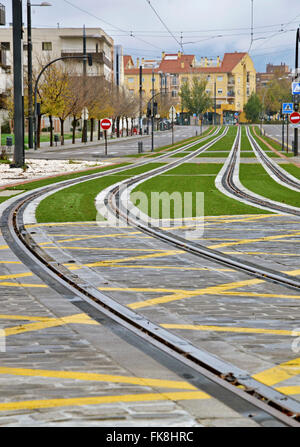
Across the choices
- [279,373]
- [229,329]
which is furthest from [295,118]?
[279,373]

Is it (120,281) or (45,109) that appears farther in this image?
(45,109)

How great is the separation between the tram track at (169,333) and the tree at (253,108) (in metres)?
170

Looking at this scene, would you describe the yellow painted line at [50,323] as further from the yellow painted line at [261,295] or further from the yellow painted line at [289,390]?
the yellow painted line at [289,390]

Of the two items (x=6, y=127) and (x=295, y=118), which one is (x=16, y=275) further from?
(x=6, y=127)

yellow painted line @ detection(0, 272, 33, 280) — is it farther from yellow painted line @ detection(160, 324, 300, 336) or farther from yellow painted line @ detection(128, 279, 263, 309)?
yellow painted line @ detection(160, 324, 300, 336)

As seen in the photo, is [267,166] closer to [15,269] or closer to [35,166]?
[35,166]

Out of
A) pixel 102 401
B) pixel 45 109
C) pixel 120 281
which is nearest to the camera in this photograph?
pixel 102 401

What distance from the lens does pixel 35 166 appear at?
39344 mm

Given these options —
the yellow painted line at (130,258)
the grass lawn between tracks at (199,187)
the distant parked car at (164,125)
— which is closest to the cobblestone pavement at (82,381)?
the yellow painted line at (130,258)

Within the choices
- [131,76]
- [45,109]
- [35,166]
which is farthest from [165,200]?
[131,76]

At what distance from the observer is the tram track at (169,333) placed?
516 cm

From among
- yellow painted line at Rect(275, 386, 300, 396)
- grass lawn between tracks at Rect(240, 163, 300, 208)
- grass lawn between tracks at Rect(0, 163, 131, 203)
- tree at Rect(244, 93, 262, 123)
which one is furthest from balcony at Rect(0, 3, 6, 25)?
tree at Rect(244, 93, 262, 123)

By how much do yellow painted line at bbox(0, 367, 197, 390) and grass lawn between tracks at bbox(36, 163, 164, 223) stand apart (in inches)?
426

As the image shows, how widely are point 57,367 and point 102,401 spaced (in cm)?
91
